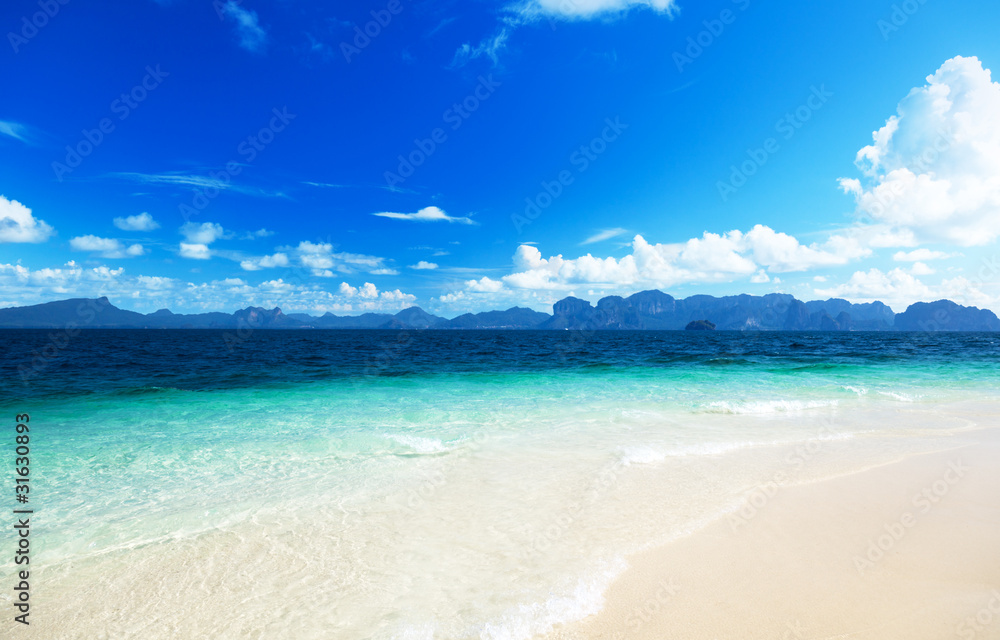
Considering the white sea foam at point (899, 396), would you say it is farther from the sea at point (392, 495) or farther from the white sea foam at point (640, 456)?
the white sea foam at point (640, 456)

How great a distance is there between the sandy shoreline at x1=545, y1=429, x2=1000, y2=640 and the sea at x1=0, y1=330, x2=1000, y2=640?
35 cm

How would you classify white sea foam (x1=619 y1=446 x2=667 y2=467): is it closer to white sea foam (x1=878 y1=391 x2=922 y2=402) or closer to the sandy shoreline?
the sandy shoreline

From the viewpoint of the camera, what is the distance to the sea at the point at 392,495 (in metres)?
4.11

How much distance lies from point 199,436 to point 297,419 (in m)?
2.63

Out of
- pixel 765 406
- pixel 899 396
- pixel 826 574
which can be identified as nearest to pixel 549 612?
pixel 826 574

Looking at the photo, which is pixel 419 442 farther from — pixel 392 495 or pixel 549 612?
pixel 549 612

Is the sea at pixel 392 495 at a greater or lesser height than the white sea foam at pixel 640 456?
lesser

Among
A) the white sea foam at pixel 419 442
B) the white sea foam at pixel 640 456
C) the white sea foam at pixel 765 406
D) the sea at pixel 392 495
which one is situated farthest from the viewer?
the white sea foam at pixel 765 406

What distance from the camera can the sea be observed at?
4.11 m

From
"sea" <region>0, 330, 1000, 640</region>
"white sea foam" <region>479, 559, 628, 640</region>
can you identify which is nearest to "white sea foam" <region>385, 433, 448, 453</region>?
"sea" <region>0, 330, 1000, 640</region>

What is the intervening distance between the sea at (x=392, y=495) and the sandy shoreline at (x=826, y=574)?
349 millimetres

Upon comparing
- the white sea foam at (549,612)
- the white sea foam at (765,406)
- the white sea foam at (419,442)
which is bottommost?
the white sea foam at (419,442)

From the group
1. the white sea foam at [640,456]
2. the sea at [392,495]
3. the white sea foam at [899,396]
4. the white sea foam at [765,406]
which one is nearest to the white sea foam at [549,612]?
the sea at [392,495]

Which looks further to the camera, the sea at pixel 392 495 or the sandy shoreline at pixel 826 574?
the sea at pixel 392 495
